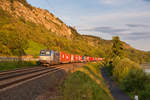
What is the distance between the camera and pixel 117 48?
5984 centimetres

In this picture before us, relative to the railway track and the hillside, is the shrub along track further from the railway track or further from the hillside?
the hillside

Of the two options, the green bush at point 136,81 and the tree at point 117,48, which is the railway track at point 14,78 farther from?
the tree at point 117,48

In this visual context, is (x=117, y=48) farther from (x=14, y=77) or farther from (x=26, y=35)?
(x=26, y=35)

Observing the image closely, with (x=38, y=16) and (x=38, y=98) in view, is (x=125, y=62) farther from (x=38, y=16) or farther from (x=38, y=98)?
(x=38, y=16)

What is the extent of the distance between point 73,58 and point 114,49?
12932 mm

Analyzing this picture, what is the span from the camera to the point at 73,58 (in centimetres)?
6047

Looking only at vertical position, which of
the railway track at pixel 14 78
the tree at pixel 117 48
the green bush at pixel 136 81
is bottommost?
the green bush at pixel 136 81

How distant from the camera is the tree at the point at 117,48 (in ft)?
196

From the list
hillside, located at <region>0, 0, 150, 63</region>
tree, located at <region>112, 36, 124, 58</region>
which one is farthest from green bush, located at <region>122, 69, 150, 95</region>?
tree, located at <region>112, 36, 124, 58</region>

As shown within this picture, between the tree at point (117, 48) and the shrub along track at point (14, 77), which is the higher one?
the tree at point (117, 48)

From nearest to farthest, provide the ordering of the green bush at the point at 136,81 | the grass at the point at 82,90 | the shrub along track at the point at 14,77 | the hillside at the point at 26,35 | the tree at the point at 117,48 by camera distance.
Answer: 1. the grass at the point at 82,90
2. the shrub along track at the point at 14,77
3. the green bush at the point at 136,81
4. the hillside at the point at 26,35
5. the tree at the point at 117,48

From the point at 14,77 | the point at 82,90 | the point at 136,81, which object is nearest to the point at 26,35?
the point at 136,81

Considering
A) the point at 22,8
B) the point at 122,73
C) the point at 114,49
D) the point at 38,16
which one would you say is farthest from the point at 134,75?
the point at 38,16

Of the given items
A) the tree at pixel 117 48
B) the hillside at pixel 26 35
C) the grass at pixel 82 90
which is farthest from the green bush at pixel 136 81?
the tree at pixel 117 48
